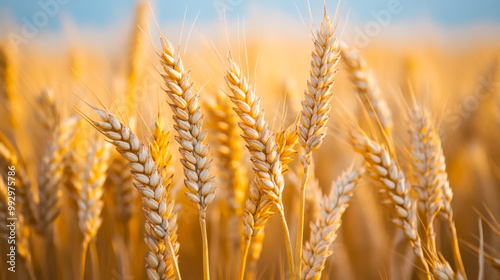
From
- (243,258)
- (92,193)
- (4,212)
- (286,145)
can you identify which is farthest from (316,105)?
(4,212)

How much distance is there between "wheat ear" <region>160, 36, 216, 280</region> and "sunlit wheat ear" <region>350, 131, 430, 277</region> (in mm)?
460

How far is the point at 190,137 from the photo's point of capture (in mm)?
787

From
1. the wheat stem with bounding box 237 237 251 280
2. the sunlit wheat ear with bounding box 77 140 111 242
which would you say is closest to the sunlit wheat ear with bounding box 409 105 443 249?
the wheat stem with bounding box 237 237 251 280

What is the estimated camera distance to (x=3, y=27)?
1.71 m

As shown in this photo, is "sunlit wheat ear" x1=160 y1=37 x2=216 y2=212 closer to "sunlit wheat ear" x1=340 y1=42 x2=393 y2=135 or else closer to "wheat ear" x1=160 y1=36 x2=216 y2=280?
"wheat ear" x1=160 y1=36 x2=216 y2=280

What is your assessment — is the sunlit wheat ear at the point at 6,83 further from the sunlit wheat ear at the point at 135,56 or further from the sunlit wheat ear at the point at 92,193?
the sunlit wheat ear at the point at 92,193

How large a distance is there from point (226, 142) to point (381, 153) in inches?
20.1

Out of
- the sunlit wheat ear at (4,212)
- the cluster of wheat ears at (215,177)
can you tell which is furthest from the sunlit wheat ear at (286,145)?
the sunlit wheat ear at (4,212)

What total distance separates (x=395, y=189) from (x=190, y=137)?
57 centimetres

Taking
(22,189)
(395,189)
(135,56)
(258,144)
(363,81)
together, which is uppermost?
(135,56)

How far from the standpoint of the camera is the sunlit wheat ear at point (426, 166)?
984 millimetres

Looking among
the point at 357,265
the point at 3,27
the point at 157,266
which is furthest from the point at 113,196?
the point at 357,265

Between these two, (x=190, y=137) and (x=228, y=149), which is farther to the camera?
(x=228, y=149)

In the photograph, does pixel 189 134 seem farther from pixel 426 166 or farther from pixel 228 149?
pixel 426 166
